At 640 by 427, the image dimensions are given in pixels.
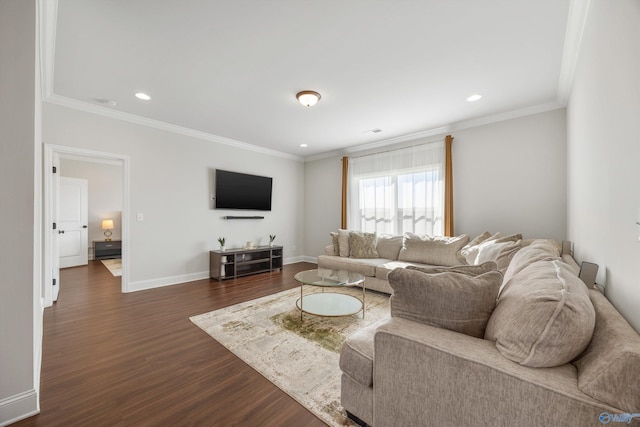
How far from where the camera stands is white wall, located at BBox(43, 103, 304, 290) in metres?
3.56

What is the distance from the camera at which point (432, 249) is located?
13.0ft

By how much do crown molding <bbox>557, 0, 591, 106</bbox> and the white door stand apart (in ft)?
28.7

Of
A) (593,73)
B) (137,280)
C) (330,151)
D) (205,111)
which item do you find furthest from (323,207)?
(593,73)

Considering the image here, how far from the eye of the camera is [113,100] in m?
3.36

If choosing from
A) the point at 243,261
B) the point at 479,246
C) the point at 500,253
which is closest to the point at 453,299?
the point at 500,253

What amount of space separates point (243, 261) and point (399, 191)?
3.23 meters

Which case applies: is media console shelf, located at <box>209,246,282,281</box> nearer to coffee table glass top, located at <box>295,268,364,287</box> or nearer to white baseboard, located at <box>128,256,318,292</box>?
white baseboard, located at <box>128,256,318,292</box>

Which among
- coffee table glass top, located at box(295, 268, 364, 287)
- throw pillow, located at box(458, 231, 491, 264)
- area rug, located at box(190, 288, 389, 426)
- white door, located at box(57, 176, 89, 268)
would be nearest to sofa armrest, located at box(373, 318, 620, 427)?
area rug, located at box(190, 288, 389, 426)

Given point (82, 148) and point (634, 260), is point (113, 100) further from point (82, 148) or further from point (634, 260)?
point (634, 260)

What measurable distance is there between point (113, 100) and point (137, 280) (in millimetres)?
2545

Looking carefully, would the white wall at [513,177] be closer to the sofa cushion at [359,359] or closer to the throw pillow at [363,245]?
the throw pillow at [363,245]

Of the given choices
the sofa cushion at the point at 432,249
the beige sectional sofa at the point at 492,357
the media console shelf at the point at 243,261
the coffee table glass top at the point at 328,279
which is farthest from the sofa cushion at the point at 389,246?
the beige sectional sofa at the point at 492,357

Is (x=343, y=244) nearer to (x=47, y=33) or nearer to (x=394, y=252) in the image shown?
(x=394, y=252)

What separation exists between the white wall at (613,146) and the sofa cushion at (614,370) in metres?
0.37
